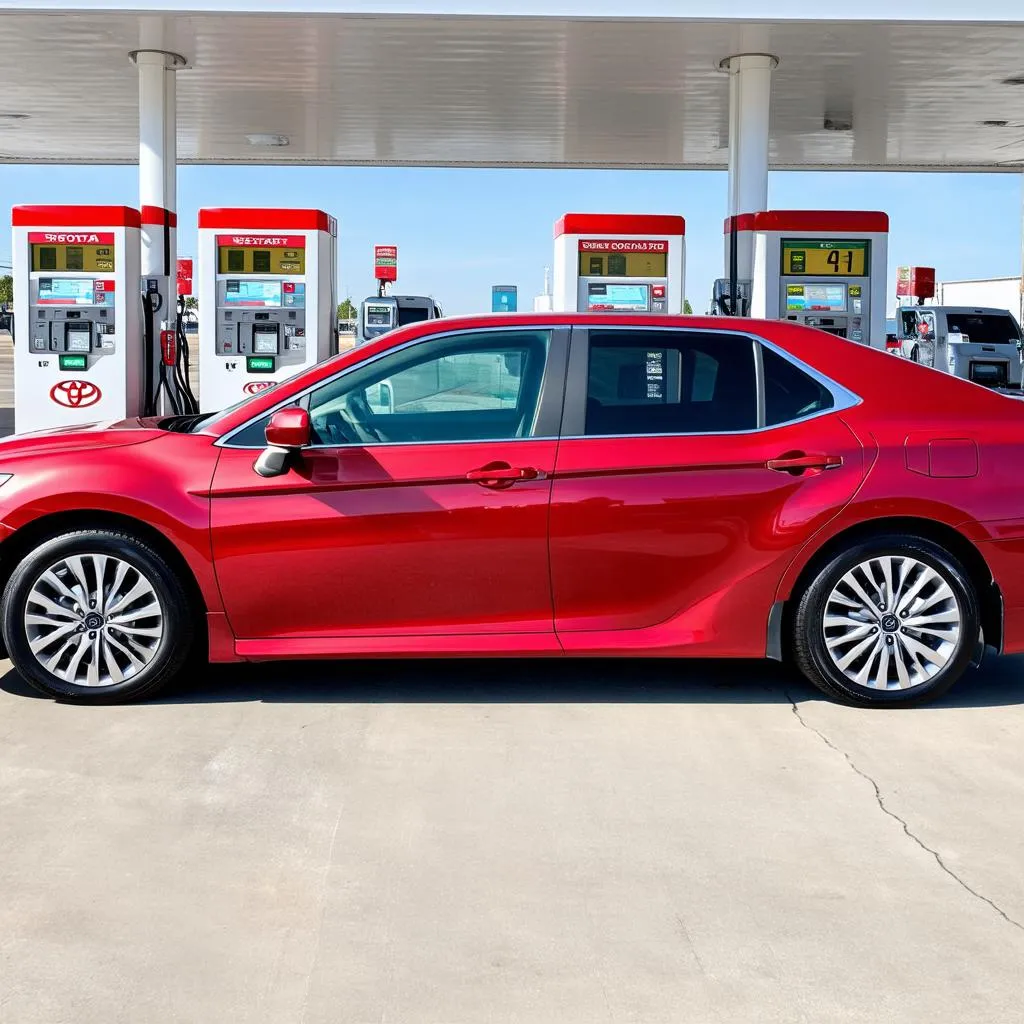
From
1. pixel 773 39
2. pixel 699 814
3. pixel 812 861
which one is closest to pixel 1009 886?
pixel 812 861

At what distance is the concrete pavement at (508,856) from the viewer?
3189mm

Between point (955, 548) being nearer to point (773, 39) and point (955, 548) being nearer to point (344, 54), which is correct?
point (773, 39)

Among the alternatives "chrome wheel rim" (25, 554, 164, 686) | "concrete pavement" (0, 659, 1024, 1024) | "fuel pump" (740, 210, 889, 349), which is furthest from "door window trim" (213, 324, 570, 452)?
"fuel pump" (740, 210, 889, 349)

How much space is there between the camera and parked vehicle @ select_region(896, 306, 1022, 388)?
86.3 feet

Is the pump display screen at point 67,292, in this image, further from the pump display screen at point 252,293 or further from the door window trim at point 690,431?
the door window trim at point 690,431

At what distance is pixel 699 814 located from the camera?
4340mm

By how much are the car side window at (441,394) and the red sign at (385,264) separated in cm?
3615

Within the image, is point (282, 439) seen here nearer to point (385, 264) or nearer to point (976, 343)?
point (976, 343)

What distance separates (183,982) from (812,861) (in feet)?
5.88

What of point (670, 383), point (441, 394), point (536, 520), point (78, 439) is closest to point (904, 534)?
point (670, 383)

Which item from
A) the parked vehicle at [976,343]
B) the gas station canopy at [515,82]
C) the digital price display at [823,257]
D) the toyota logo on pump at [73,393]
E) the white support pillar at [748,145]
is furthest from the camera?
the parked vehicle at [976,343]

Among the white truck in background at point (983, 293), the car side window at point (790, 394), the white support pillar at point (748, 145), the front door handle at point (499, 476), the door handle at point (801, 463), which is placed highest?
the white truck in background at point (983, 293)

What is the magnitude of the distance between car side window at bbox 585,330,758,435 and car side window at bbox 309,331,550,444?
0.25 m

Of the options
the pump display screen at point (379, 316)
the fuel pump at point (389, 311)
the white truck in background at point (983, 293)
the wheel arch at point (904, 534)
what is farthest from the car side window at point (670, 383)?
the white truck in background at point (983, 293)
